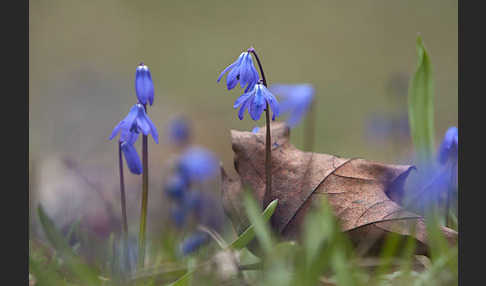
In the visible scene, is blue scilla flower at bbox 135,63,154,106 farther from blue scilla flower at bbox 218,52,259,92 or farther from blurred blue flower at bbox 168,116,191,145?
blurred blue flower at bbox 168,116,191,145

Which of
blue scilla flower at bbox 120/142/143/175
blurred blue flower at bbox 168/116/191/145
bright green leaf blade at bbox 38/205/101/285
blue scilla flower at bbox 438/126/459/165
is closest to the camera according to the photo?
bright green leaf blade at bbox 38/205/101/285

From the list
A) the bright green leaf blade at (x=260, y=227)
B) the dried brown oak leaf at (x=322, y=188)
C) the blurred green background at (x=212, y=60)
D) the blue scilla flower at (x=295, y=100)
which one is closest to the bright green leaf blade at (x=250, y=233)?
the bright green leaf blade at (x=260, y=227)

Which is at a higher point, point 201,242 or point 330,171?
point 330,171

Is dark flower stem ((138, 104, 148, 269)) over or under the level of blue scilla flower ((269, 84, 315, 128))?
under

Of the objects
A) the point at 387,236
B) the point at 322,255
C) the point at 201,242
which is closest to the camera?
the point at 322,255

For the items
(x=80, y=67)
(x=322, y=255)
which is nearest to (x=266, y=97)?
(x=322, y=255)

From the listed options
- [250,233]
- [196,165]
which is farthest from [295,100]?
[250,233]

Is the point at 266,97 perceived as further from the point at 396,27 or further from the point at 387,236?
the point at 396,27

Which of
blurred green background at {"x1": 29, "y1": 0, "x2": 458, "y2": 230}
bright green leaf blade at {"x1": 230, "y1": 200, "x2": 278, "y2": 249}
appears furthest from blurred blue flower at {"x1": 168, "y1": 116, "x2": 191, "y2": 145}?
bright green leaf blade at {"x1": 230, "y1": 200, "x2": 278, "y2": 249}
